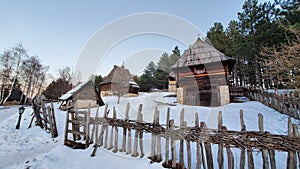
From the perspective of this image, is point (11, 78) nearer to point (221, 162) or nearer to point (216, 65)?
point (216, 65)

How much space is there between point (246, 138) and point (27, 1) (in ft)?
40.3

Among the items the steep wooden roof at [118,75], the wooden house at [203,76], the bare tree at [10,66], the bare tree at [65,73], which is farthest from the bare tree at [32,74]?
the wooden house at [203,76]

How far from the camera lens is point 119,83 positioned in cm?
2356

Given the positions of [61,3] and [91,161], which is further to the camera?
[61,3]

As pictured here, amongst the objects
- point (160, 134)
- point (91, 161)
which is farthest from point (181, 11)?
point (91, 161)

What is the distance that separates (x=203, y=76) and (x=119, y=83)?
47.2 feet

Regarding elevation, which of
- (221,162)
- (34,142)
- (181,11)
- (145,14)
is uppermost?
(181,11)

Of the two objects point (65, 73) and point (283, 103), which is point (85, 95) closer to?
point (283, 103)

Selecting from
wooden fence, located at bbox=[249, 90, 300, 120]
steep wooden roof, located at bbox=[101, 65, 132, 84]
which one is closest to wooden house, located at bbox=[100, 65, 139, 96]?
steep wooden roof, located at bbox=[101, 65, 132, 84]

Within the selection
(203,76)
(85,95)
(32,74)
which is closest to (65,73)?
(32,74)

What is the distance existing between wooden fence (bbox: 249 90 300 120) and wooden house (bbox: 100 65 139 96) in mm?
16363

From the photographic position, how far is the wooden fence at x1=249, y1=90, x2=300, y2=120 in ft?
26.0

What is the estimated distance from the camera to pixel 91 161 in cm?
369

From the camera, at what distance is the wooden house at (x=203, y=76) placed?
1221 centimetres
